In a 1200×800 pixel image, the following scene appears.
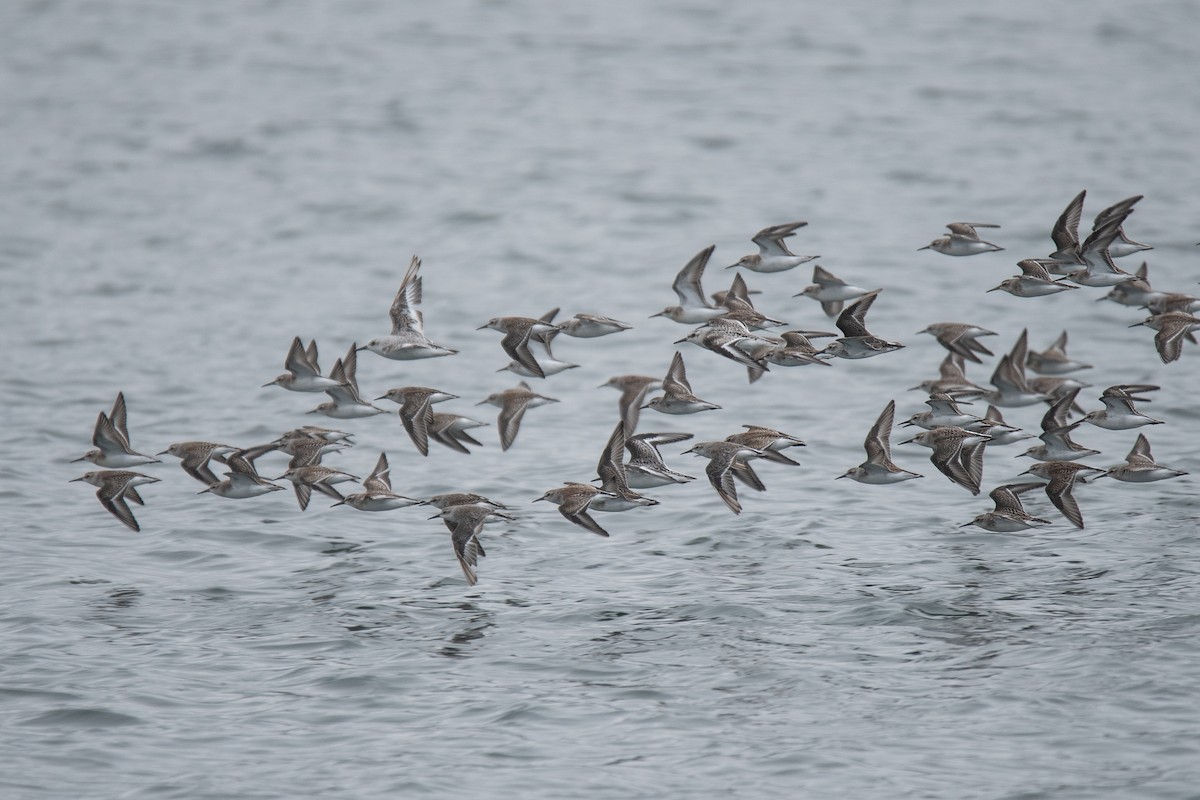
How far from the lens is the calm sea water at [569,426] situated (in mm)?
12969

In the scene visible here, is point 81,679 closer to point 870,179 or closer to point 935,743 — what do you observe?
point 935,743

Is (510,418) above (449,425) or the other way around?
above

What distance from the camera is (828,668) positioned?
14.1 metres

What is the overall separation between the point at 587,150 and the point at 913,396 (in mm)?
22567

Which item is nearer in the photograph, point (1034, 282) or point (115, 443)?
point (1034, 282)

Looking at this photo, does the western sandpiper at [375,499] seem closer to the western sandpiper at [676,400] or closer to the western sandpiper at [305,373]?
the western sandpiper at [305,373]

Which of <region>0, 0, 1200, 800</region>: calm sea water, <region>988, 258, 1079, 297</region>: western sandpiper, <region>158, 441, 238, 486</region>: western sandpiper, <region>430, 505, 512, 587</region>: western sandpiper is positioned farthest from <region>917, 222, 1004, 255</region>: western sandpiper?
<region>158, 441, 238, 486</region>: western sandpiper

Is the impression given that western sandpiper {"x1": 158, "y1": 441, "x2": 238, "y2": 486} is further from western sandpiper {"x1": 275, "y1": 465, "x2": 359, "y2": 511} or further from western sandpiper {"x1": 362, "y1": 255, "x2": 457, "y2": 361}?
western sandpiper {"x1": 362, "y1": 255, "x2": 457, "y2": 361}

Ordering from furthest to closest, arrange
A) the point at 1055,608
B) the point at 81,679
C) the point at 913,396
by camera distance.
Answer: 1. the point at 913,396
2. the point at 1055,608
3. the point at 81,679

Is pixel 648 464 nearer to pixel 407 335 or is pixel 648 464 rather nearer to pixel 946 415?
pixel 407 335

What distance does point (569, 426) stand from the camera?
22.6 m

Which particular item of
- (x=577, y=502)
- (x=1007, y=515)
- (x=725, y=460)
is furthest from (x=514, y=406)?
(x=1007, y=515)

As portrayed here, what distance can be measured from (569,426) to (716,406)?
24.2 ft

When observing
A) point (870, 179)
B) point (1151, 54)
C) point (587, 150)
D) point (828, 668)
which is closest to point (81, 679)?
point (828, 668)
